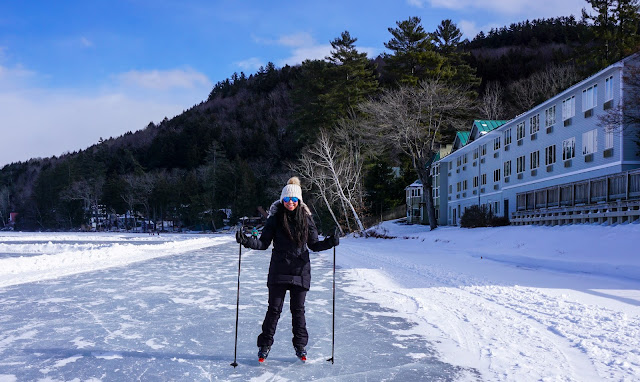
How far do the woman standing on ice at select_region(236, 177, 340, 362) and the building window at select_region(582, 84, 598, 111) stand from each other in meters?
24.6

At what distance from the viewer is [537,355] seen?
5047 millimetres

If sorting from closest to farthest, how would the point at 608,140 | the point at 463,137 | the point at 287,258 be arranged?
1. the point at 287,258
2. the point at 608,140
3. the point at 463,137

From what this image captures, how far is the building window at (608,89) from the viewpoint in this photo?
2319cm

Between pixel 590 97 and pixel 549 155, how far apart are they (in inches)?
215

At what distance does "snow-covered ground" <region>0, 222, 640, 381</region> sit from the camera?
15.5ft

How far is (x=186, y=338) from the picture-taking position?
607 cm

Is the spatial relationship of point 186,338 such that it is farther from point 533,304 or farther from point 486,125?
point 486,125

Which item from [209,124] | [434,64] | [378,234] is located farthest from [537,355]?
[209,124]

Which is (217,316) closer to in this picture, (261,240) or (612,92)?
(261,240)

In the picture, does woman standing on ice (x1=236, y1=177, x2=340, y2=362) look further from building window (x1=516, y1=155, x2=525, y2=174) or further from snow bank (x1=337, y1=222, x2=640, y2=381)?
building window (x1=516, y1=155, x2=525, y2=174)

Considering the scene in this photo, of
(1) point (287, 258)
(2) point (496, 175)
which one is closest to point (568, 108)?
(2) point (496, 175)

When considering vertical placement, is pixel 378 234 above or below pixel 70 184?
below

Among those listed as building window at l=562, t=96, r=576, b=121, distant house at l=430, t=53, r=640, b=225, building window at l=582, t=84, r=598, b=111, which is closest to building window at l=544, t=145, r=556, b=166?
distant house at l=430, t=53, r=640, b=225

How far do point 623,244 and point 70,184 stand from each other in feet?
356
